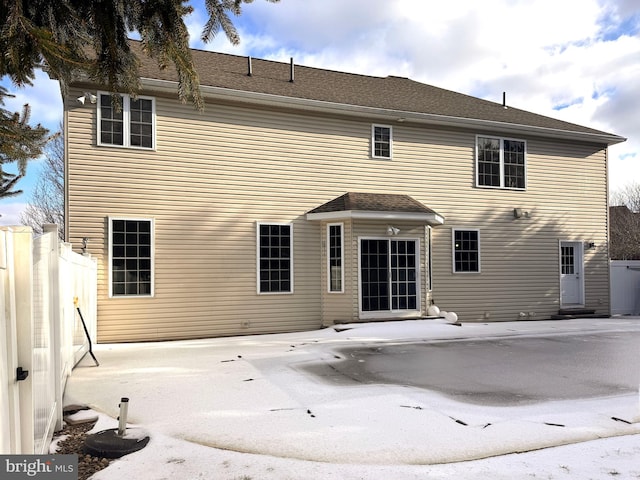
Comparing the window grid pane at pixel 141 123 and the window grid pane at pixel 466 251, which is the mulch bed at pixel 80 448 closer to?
the window grid pane at pixel 141 123

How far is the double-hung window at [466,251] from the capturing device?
13.4 meters

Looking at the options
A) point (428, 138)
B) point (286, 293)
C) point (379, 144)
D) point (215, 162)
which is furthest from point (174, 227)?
point (428, 138)

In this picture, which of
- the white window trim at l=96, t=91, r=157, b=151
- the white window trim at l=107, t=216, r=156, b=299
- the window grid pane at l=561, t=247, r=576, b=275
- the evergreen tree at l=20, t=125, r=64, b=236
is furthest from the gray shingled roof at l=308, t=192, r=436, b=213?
the evergreen tree at l=20, t=125, r=64, b=236

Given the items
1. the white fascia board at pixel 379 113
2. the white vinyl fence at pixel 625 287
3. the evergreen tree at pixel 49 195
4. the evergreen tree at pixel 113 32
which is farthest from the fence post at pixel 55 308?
the evergreen tree at pixel 49 195

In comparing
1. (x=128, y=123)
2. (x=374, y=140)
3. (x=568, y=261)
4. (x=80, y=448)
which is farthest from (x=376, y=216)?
(x=80, y=448)

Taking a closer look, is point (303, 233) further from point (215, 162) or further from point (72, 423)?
point (72, 423)

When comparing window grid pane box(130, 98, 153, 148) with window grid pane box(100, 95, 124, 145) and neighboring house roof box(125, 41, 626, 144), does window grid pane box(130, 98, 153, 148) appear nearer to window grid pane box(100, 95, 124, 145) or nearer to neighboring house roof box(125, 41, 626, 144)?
window grid pane box(100, 95, 124, 145)

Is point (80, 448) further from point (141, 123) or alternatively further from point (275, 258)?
point (141, 123)

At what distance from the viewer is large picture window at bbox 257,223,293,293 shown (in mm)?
11453

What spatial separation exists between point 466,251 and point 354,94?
546 centimetres

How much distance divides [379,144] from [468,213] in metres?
3.35

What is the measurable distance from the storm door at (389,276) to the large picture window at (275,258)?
1.81 m

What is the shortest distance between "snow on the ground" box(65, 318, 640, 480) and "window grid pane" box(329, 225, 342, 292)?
15.1 feet

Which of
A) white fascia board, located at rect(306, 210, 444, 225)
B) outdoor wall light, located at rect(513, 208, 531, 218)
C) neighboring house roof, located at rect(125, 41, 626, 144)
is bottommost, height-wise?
white fascia board, located at rect(306, 210, 444, 225)
